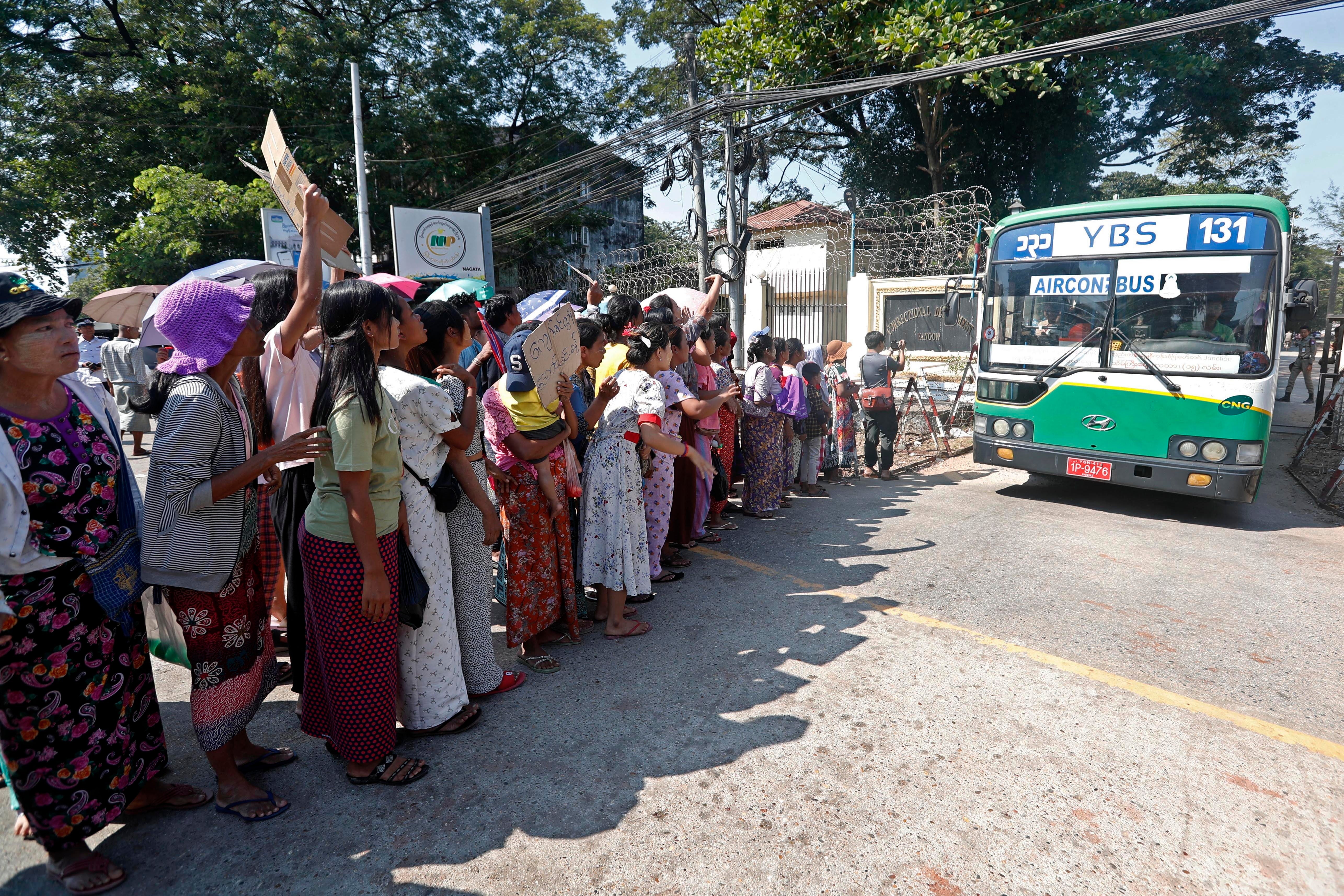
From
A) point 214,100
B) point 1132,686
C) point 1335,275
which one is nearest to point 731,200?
point 1132,686

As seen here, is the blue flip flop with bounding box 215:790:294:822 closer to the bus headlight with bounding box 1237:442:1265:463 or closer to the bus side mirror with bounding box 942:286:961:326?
the bus headlight with bounding box 1237:442:1265:463

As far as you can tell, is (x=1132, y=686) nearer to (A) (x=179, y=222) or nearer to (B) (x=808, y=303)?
(B) (x=808, y=303)

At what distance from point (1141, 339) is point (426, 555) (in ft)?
19.2

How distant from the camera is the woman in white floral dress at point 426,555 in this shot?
2562 millimetres

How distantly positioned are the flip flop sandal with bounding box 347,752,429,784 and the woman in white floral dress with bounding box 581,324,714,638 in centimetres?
135

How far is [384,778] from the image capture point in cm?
249

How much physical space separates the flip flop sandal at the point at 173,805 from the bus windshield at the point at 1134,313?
259 inches

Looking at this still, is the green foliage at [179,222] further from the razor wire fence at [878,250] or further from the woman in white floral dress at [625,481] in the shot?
the woman in white floral dress at [625,481]

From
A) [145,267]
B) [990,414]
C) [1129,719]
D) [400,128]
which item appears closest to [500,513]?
[1129,719]

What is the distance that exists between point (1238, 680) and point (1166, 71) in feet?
50.0

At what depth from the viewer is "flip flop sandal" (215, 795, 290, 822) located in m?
2.33

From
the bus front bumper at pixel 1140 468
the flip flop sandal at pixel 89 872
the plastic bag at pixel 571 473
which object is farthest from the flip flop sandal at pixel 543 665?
the bus front bumper at pixel 1140 468

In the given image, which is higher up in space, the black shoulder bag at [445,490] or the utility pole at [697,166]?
the utility pole at [697,166]

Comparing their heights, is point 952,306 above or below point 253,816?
above
